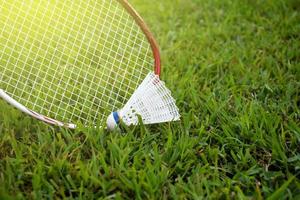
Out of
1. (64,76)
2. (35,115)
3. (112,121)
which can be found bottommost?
(35,115)

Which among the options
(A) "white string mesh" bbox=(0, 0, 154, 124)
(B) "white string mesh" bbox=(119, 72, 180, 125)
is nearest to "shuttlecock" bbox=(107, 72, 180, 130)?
(B) "white string mesh" bbox=(119, 72, 180, 125)

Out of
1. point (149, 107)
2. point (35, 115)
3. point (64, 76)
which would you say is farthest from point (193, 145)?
point (64, 76)

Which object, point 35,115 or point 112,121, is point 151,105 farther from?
point 35,115

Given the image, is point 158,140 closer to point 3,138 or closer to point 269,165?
point 269,165

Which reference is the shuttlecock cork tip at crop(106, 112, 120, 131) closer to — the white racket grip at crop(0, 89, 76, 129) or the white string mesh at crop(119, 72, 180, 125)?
the white string mesh at crop(119, 72, 180, 125)

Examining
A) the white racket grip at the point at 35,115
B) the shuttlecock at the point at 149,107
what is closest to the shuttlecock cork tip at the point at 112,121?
the shuttlecock at the point at 149,107

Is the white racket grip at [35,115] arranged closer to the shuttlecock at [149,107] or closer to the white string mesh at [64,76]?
the white string mesh at [64,76]

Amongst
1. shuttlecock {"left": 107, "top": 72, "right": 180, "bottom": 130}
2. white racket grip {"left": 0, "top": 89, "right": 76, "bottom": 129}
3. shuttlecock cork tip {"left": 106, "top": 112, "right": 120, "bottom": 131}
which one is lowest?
white racket grip {"left": 0, "top": 89, "right": 76, "bottom": 129}

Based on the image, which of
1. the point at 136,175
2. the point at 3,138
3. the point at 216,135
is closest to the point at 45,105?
the point at 3,138
